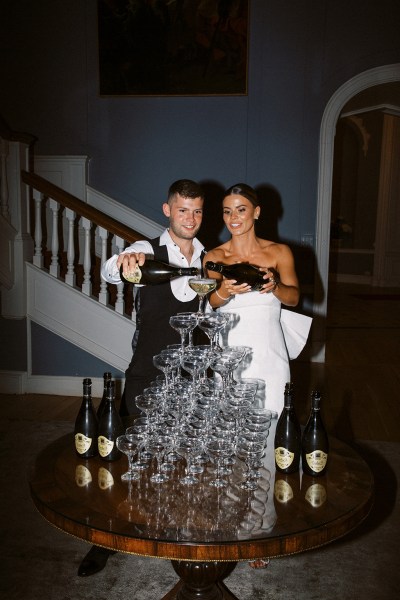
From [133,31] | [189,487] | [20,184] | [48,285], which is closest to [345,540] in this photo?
[189,487]

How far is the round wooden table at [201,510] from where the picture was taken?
1.42 meters

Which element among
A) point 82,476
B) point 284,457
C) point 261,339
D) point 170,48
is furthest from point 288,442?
point 170,48

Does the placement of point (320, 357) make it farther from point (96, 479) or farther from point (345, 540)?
point (96, 479)

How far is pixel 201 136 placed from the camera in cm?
592

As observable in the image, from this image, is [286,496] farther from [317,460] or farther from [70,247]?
[70,247]

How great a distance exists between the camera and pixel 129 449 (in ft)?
5.54

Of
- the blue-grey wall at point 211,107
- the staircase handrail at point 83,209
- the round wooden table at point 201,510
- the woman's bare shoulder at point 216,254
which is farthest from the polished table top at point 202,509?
the blue-grey wall at point 211,107

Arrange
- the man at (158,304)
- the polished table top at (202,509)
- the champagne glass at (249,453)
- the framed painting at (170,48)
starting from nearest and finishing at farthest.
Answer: the polished table top at (202,509) < the champagne glass at (249,453) < the man at (158,304) < the framed painting at (170,48)

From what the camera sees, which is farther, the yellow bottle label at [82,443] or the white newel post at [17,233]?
the white newel post at [17,233]

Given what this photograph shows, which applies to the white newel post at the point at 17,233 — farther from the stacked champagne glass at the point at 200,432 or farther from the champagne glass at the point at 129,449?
the champagne glass at the point at 129,449

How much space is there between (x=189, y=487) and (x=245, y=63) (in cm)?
504

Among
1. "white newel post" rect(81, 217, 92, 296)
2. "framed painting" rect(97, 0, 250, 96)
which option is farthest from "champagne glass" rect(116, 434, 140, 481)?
"framed painting" rect(97, 0, 250, 96)

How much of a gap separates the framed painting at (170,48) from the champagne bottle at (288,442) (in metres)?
4.61

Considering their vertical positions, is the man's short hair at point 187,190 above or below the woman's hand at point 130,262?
above
